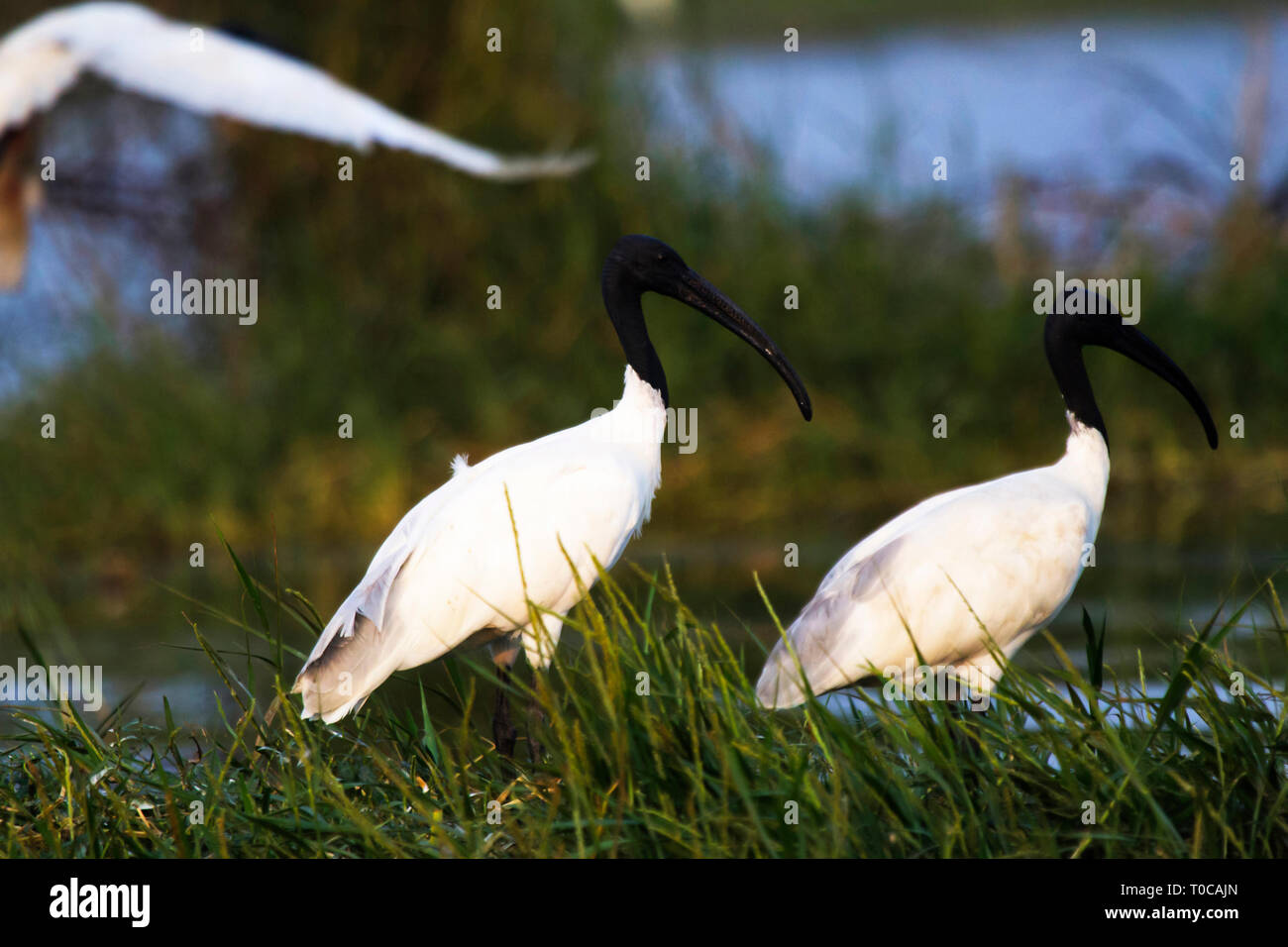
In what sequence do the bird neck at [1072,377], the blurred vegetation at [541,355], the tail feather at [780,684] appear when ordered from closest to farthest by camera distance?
the tail feather at [780,684] < the bird neck at [1072,377] < the blurred vegetation at [541,355]

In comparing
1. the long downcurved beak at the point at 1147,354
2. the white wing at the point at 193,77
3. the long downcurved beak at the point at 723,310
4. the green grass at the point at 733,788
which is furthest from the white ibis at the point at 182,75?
the green grass at the point at 733,788

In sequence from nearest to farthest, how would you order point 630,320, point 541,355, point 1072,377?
point 630,320
point 1072,377
point 541,355

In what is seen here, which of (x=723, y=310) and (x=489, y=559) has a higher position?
(x=723, y=310)

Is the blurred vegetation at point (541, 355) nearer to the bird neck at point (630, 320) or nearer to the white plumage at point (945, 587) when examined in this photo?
the bird neck at point (630, 320)

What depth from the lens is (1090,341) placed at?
511 cm

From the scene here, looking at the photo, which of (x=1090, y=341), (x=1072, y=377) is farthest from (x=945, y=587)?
(x=1090, y=341)

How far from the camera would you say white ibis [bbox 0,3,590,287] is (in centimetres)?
532

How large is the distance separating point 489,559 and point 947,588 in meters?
1.14

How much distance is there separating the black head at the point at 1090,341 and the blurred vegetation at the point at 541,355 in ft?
11.5

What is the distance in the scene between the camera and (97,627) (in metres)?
7.66

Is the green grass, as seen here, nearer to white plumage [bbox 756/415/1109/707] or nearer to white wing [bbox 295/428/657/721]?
white wing [bbox 295/428/657/721]

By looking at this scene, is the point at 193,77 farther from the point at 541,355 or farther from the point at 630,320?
the point at 541,355

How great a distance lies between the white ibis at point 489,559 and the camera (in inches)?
163

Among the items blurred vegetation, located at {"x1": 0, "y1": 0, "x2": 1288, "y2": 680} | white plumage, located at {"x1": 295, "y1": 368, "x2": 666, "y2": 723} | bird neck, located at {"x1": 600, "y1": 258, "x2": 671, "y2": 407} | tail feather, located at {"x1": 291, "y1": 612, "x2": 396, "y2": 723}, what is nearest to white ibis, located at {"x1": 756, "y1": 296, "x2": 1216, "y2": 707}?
white plumage, located at {"x1": 295, "y1": 368, "x2": 666, "y2": 723}
